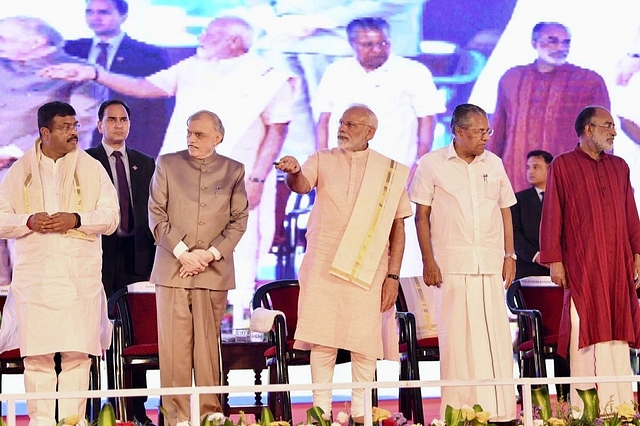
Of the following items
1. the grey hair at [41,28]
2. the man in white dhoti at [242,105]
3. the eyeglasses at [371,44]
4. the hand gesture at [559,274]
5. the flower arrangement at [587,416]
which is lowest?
the flower arrangement at [587,416]

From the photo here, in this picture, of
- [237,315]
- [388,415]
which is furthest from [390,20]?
[388,415]

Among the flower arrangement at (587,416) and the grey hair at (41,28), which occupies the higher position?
the grey hair at (41,28)

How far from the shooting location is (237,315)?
7.13 m

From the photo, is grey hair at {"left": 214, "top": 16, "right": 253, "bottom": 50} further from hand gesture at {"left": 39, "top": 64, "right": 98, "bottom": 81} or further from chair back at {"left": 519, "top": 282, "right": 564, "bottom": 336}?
chair back at {"left": 519, "top": 282, "right": 564, "bottom": 336}

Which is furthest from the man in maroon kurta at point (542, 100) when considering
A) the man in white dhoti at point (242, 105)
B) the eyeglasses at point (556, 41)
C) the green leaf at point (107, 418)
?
the green leaf at point (107, 418)

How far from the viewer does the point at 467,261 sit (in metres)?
5.17

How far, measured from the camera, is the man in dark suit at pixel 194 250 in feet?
16.0

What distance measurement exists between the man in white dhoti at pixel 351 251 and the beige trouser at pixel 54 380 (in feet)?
2.99

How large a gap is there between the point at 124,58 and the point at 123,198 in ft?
4.95

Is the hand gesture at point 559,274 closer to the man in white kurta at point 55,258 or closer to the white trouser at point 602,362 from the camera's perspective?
the white trouser at point 602,362

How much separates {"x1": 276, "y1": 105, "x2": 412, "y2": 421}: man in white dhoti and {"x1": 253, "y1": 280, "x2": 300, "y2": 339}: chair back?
0.54 m

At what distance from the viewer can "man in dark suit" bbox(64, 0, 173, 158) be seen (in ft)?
23.0

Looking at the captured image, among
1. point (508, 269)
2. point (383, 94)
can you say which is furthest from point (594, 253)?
point (383, 94)

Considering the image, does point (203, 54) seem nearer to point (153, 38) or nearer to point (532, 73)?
point (153, 38)
